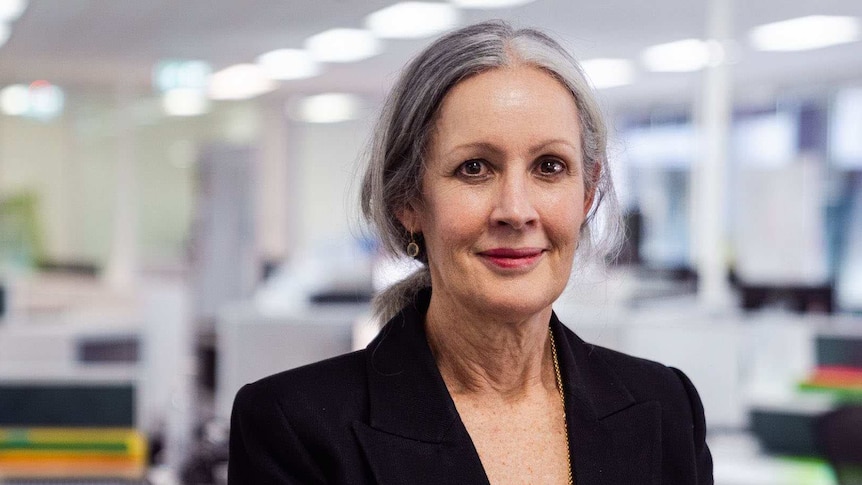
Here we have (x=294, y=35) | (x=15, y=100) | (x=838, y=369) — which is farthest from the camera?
(x=15, y=100)

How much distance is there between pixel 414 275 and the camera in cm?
133

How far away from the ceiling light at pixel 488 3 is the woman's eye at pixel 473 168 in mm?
6341

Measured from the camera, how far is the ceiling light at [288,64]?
1053cm

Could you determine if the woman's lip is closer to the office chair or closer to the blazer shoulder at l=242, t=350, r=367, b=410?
the blazer shoulder at l=242, t=350, r=367, b=410

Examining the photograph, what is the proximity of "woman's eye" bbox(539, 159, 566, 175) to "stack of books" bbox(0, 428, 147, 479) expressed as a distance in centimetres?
214

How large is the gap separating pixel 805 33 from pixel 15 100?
8924mm

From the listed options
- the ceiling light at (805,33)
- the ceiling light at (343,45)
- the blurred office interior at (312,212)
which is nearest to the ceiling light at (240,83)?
the blurred office interior at (312,212)

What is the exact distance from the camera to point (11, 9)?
27.6ft

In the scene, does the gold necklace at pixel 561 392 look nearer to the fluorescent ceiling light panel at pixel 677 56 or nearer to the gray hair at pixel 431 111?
the gray hair at pixel 431 111

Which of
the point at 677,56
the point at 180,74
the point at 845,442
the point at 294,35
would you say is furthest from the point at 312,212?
the point at 845,442

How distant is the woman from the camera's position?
1.15 m

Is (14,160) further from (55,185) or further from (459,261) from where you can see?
(459,261)

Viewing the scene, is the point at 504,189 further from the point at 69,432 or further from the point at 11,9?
the point at 11,9

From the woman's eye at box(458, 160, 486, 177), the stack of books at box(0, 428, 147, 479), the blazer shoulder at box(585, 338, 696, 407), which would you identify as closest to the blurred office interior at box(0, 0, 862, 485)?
the stack of books at box(0, 428, 147, 479)
